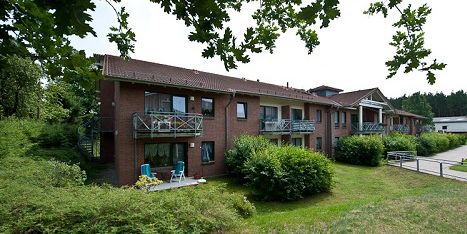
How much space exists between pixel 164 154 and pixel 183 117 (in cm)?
243

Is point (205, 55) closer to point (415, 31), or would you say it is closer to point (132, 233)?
point (415, 31)

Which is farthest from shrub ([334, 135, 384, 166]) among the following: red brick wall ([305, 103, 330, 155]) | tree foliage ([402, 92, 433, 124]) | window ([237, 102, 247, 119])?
tree foliage ([402, 92, 433, 124])

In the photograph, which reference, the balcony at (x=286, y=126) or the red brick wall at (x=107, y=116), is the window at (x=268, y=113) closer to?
the balcony at (x=286, y=126)

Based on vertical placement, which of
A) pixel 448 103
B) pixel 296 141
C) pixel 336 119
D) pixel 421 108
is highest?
pixel 448 103

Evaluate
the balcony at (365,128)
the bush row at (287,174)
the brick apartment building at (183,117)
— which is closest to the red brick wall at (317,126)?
the brick apartment building at (183,117)

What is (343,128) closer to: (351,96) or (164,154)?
(351,96)

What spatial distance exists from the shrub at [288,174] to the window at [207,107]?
4.70 m

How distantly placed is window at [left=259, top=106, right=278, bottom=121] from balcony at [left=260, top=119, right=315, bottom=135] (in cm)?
60

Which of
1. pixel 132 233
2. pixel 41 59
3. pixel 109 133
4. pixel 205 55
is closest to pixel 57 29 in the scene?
pixel 205 55

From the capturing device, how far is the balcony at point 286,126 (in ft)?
73.4

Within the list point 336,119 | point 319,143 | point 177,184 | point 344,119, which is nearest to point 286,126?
point 319,143

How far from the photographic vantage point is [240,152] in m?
18.3

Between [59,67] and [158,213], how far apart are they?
3926 millimetres

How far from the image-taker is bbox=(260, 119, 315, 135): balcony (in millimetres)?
22359
